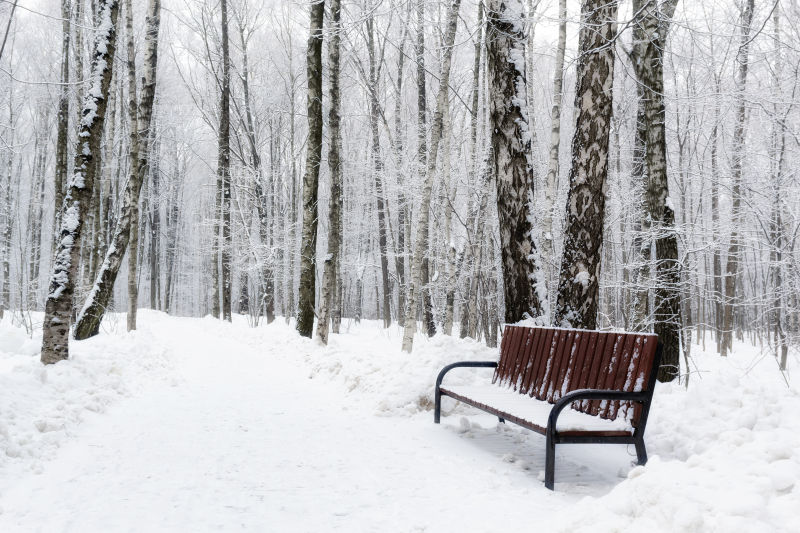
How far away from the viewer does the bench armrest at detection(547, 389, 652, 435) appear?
3.58 meters

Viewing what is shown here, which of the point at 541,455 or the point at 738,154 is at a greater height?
the point at 738,154

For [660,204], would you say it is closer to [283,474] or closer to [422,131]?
[283,474]

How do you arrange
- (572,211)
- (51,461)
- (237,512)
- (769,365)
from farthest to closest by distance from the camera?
(769,365) < (572,211) < (51,461) < (237,512)

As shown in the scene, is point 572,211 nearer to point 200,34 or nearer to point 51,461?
point 51,461

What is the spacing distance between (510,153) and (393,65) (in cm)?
1785

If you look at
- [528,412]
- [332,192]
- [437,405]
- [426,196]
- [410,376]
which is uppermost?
[332,192]

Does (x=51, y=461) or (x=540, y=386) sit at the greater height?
(x=540, y=386)

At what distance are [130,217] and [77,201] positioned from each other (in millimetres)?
5431

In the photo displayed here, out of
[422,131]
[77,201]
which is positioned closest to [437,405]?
[77,201]

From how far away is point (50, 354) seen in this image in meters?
6.46

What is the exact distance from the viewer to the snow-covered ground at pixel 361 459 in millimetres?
2506

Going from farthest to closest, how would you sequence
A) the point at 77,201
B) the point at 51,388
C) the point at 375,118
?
1. the point at 375,118
2. the point at 77,201
3. the point at 51,388

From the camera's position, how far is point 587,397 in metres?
3.60

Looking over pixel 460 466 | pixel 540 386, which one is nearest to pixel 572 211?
pixel 540 386
